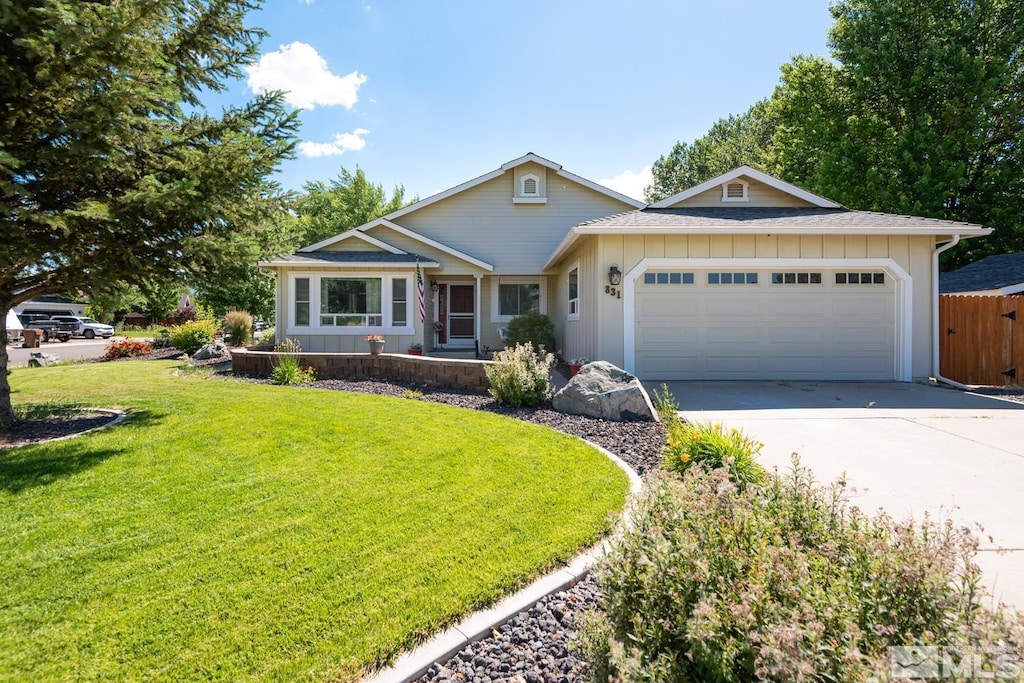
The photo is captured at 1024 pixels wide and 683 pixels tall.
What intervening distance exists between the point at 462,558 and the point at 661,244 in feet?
27.3

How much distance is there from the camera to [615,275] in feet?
31.7

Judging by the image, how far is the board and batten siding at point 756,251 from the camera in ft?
32.0

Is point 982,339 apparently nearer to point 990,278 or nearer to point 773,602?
point 990,278

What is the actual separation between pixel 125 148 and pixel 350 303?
8.00 metres

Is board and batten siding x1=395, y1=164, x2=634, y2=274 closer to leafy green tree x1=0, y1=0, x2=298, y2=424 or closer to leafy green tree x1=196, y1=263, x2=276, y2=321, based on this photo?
leafy green tree x1=196, y1=263, x2=276, y2=321

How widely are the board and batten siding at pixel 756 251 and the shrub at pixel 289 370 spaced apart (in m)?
6.24

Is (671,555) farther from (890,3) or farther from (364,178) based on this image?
(364,178)

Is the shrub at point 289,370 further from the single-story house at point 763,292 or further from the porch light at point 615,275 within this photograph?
the porch light at point 615,275

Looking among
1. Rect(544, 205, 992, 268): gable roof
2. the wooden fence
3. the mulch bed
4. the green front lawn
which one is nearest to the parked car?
the mulch bed

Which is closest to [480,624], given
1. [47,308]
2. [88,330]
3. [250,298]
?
[250,298]

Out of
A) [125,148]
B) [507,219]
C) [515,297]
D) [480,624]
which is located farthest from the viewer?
[515,297]

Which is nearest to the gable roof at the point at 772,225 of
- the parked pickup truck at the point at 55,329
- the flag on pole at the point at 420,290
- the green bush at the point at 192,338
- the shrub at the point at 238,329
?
the flag on pole at the point at 420,290

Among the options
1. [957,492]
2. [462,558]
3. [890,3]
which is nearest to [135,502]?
[462,558]

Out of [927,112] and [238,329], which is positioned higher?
[927,112]
